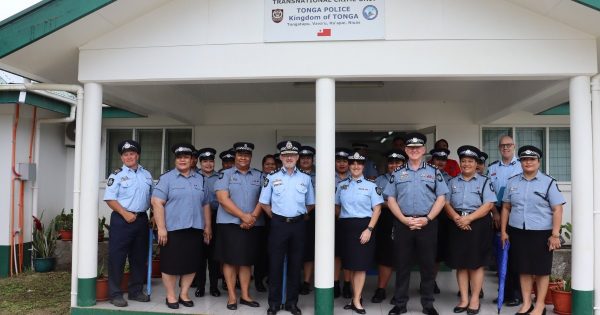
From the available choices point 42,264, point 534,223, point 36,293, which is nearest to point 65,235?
point 42,264

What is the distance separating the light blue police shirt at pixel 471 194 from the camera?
4.04m

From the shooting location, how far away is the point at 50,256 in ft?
20.5

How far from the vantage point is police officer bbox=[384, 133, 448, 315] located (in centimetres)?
395

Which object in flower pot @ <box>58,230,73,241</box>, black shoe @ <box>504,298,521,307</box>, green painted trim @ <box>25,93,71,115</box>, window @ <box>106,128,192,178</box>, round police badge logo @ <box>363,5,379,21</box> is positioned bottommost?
black shoe @ <box>504,298,521,307</box>

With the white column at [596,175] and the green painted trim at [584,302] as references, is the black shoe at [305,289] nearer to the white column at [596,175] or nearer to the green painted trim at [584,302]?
the green painted trim at [584,302]

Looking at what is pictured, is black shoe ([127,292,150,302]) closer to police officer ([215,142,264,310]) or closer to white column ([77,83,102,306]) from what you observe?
white column ([77,83,102,306])

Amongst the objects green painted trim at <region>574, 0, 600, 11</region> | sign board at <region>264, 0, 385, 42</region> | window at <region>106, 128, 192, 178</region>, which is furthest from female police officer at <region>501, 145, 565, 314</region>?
window at <region>106, 128, 192, 178</region>

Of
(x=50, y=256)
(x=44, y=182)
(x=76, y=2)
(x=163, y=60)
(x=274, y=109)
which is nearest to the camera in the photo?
(x=76, y=2)

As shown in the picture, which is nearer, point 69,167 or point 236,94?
point 236,94

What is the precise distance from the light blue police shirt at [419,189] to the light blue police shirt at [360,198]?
16 centimetres

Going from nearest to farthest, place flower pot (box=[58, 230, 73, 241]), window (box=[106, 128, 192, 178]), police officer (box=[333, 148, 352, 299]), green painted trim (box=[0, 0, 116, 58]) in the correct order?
green painted trim (box=[0, 0, 116, 58])
police officer (box=[333, 148, 352, 299])
flower pot (box=[58, 230, 73, 241])
window (box=[106, 128, 192, 178])

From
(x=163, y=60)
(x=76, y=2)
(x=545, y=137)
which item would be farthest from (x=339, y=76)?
(x=545, y=137)

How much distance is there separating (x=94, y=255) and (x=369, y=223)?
269 centimetres

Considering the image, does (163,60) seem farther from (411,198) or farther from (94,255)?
(411,198)
